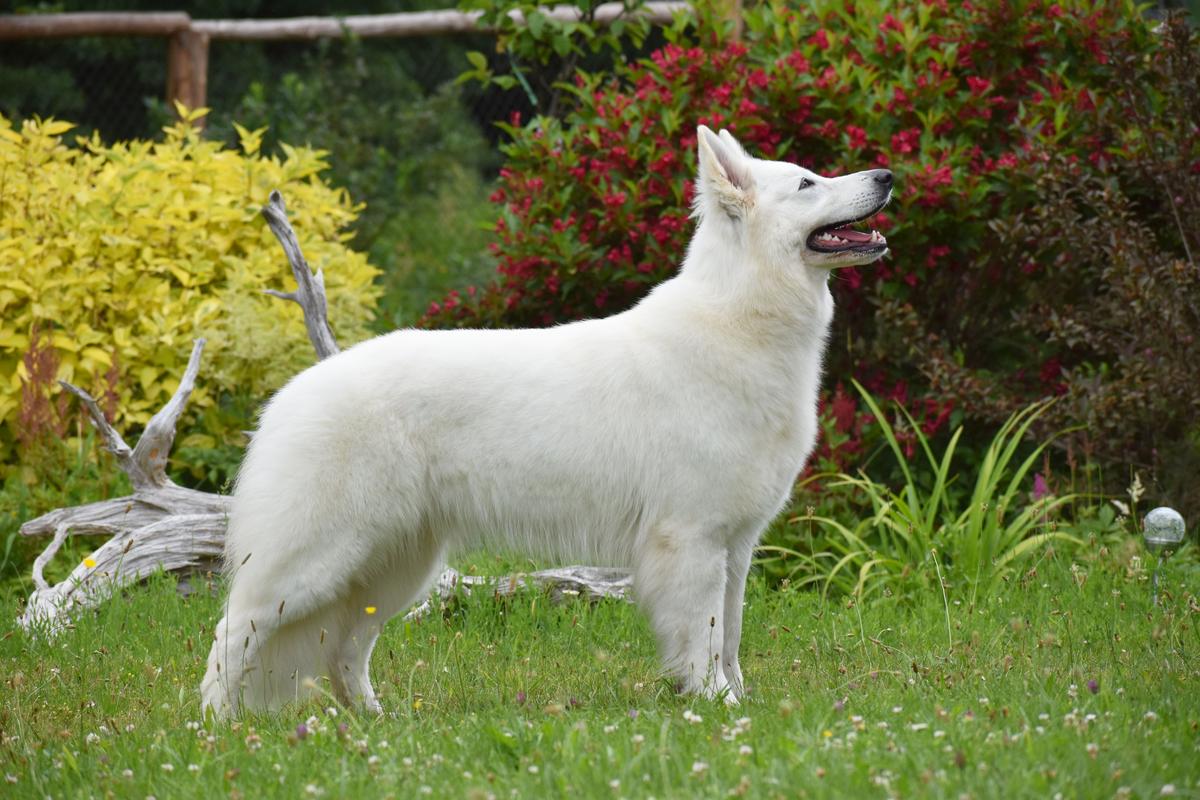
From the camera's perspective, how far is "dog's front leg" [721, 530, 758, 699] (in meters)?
4.30

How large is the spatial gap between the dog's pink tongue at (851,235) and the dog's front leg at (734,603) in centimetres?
A: 104

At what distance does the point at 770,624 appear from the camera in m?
5.21

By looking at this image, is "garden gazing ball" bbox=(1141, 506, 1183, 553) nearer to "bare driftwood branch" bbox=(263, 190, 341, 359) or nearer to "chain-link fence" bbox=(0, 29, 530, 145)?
"bare driftwood branch" bbox=(263, 190, 341, 359)

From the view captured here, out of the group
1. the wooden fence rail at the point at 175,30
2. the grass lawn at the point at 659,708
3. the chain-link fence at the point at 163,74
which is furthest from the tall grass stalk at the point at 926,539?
the chain-link fence at the point at 163,74

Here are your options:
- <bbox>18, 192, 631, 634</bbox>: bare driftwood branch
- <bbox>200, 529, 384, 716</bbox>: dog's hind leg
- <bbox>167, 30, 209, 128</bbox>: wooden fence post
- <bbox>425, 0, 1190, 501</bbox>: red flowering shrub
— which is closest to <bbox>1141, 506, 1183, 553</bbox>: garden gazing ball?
<bbox>425, 0, 1190, 501</bbox>: red flowering shrub

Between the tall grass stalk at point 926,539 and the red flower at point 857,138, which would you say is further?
the red flower at point 857,138

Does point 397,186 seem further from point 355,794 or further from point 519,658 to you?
point 355,794

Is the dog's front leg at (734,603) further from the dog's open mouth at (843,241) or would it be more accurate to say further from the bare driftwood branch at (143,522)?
the bare driftwood branch at (143,522)

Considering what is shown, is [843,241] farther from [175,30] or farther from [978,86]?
[175,30]

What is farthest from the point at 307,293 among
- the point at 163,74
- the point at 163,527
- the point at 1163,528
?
the point at 163,74

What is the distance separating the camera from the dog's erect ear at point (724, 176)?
13.8 feet

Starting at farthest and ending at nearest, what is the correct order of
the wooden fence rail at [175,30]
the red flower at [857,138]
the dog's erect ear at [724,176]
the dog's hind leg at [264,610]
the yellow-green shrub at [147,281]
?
1. the wooden fence rail at [175,30]
2. the yellow-green shrub at [147,281]
3. the red flower at [857,138]
4. the dog's erect ear at [724,176]
5. the dog's hind leg at [264,610]

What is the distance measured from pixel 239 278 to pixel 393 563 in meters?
3.06

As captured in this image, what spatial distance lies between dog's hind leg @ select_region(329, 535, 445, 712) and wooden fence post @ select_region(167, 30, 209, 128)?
6.22 meters
